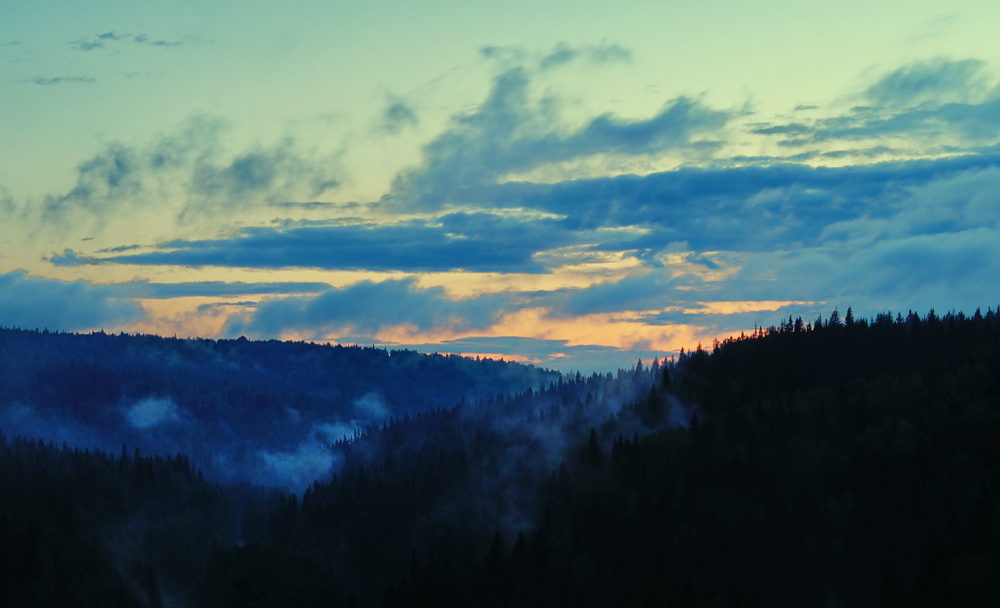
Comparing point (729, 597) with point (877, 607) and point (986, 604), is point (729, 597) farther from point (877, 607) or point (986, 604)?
point (986, 604)

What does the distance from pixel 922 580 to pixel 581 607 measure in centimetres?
6572

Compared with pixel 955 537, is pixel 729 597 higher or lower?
lower

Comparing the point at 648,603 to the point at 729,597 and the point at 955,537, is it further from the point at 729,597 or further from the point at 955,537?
the point at 955,537

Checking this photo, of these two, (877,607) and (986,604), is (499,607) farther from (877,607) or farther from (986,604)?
(986,604)

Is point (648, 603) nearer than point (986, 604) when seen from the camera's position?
No

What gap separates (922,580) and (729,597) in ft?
120

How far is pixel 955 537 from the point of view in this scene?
193 metres

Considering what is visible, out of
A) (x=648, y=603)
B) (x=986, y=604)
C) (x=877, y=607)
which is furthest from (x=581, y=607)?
(x=986, y=604)

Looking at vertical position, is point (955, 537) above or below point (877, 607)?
above

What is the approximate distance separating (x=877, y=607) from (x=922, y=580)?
17.9 m

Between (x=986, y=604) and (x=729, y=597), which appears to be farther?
(x=729, y=597)

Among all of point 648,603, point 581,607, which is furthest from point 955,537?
point 581,607

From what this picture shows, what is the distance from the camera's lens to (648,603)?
196875mm

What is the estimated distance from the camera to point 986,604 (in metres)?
175
